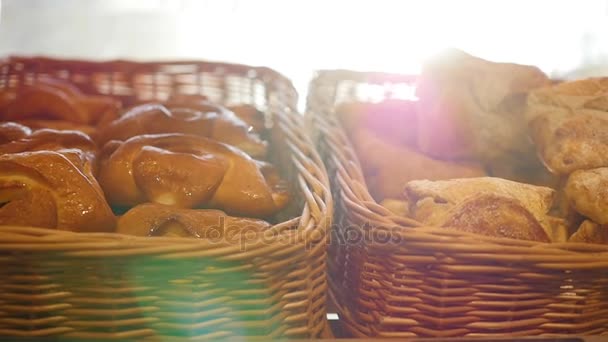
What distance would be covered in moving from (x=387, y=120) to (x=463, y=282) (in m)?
0.69

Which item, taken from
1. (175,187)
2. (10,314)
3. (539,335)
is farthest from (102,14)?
(539,335)

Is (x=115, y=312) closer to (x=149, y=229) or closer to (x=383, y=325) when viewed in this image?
(x=149, y=229)

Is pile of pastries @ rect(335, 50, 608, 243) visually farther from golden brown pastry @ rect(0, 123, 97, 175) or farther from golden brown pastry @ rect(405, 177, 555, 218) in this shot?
golden brown pastry @ rect(0, 123, 97, 175)

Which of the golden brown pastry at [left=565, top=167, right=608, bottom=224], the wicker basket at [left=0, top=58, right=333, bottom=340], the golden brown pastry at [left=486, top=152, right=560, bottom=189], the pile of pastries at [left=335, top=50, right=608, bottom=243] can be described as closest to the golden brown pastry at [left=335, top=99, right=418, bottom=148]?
the pile of pastries at [left=335, top=50, right=608, bottom=243]

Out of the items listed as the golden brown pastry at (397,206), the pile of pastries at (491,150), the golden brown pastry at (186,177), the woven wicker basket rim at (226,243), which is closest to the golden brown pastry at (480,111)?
the pile of pastries at (491,150)

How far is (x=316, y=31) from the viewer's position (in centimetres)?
250

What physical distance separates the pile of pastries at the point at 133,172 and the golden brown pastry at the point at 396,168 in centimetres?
24

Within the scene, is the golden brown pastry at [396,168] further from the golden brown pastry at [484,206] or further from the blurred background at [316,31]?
the blurred background at [316,31]

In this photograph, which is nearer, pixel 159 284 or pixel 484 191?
pixel 159 284

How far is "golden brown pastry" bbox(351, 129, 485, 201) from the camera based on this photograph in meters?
1.25

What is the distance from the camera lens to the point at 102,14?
2887 mm

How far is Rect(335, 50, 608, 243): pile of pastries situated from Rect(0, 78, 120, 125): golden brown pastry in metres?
0.74

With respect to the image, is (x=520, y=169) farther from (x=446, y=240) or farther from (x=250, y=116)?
(x=250, y=116)

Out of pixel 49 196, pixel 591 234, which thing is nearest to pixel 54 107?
pixel 49 196
